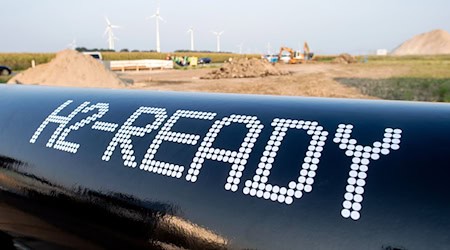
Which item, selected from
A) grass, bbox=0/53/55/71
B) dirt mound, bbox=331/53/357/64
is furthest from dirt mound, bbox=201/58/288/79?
dirt mound, bbox=331/53/357/64

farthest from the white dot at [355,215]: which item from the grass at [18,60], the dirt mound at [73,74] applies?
the grass at [18,60]

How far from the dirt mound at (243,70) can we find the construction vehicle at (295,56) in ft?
81.5

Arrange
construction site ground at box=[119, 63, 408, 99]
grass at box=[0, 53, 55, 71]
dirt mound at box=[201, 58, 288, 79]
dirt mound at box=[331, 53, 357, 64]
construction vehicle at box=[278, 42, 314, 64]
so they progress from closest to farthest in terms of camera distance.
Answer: construction site ground at box=[119, 63, 408, 99] < dirt mound at box=[201, 58, 288, 79] < grass at box=[0, 53, 55, 71] < construction vehicle at box=[278, 42, 314, 64] < dirt mound at box=[331, 53, 357, 64]

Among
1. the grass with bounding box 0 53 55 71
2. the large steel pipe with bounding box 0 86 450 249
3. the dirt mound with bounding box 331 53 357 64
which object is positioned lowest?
the dirt mound with bounding box 331 53 357 64

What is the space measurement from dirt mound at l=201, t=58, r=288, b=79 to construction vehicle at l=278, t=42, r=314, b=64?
978 inches

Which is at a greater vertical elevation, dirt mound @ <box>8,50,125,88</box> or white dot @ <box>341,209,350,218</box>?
white dot @ <box>341,209,350,218</box>

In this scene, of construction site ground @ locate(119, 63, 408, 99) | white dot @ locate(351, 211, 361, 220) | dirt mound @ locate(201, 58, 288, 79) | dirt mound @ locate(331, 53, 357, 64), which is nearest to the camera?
white dot @ locate(351, 211, 361, 220)

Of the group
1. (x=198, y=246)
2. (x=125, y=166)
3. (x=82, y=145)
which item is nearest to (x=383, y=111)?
(x=198, y=246)

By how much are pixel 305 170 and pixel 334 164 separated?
0.33ft

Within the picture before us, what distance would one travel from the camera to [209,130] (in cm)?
172

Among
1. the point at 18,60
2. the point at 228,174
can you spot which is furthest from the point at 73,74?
the point at 18,60

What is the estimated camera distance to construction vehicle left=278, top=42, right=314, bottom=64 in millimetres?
50503

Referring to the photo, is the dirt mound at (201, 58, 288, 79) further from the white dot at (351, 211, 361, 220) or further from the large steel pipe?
the white dot at (351, 211, 361, 220)

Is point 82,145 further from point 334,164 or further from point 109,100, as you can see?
point 334,164
